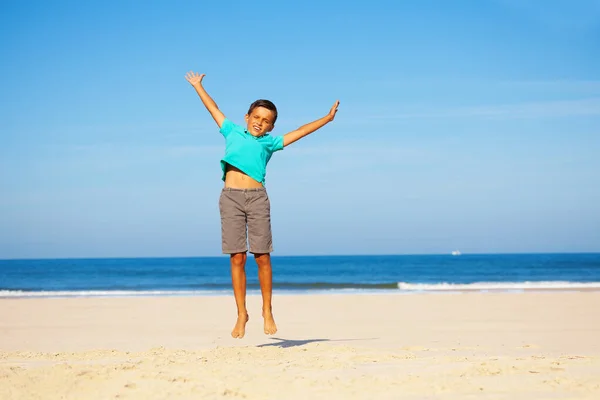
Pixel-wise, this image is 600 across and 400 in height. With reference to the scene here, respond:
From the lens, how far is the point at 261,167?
6.34 metres

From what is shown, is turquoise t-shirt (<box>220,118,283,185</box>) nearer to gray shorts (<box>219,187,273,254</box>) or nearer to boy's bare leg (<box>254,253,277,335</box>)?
gray shorts (<box>219,187,273,254</box>)

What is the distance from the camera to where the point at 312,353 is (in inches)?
233

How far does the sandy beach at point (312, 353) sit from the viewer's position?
423 cm

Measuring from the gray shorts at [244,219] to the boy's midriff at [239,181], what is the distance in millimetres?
43

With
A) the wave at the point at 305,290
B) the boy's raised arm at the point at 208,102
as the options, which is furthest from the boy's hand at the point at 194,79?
the wave at the point at 305,290

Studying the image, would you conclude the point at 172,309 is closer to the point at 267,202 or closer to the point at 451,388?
the point at 267,202

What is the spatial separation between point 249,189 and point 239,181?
119mm

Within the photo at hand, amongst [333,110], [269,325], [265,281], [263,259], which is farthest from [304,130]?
[269,325]

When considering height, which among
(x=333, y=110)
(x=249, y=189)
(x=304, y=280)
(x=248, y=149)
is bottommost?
(x=304, y=280)

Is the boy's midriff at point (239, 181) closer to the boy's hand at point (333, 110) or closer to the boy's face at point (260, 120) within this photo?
the boy's face at point (260, 120)

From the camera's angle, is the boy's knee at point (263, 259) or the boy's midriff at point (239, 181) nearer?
the boy's midriff at point (239, 181)

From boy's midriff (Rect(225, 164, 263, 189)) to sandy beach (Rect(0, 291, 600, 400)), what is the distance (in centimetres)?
147

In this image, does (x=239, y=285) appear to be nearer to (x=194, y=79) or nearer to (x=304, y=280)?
(x=194, y=79)

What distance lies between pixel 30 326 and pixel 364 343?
5.83m
